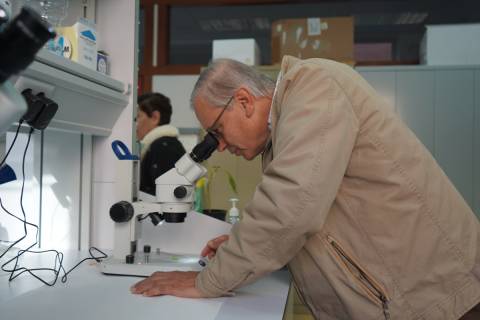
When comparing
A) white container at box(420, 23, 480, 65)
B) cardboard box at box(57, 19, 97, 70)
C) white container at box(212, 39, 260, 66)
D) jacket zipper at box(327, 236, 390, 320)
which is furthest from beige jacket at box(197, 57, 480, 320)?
white container at box(420, 23, 480, 65)

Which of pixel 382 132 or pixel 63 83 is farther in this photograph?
pixel 63 83

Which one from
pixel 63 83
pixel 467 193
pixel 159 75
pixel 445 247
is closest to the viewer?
pixel 445 247

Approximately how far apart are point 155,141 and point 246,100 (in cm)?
153

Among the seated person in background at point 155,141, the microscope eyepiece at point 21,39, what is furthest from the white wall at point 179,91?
the microscope eyepiece at point 21,39

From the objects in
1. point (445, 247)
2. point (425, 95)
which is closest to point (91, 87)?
point (445, 247)

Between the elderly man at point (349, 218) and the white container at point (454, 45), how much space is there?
7.64ft

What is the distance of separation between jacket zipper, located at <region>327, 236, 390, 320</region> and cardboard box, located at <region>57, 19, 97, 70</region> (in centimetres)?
92

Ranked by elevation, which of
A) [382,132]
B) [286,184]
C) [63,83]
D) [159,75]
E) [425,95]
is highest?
[159,75]

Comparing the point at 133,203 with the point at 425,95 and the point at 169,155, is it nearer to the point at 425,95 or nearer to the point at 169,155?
the point at 169,155

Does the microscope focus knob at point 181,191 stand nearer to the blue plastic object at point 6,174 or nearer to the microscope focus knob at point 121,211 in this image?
the microscope focus knob at point 121,211

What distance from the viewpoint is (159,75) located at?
12.8 ft

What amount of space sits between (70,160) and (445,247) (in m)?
1.27

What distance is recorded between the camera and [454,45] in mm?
3014

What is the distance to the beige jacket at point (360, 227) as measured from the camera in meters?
0.90
